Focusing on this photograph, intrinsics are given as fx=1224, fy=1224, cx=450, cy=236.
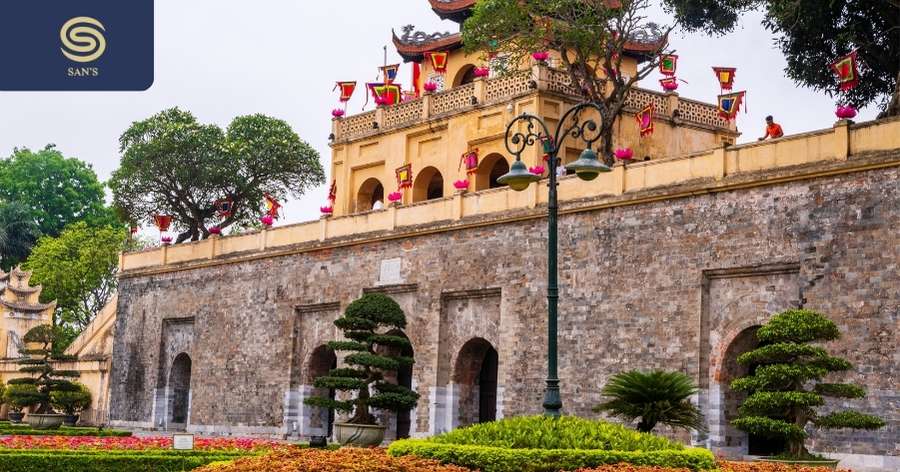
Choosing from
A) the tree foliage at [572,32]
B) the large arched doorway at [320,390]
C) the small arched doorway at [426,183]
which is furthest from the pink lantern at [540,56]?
the large arched doorway at [320,390]

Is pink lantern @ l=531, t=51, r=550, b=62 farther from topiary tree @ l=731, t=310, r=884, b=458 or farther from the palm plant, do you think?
topiary tree @ l=731, t=310, r=884, b=458

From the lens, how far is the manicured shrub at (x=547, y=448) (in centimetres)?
1279

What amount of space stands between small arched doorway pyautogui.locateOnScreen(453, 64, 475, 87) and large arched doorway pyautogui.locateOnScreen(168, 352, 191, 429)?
40.1 feet

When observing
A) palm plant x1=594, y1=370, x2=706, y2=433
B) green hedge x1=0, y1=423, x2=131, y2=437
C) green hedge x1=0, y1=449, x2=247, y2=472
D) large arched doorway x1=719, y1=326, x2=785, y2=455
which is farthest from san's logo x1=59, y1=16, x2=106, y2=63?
green hedge x1=0, y1=423, x2=131, y2=437

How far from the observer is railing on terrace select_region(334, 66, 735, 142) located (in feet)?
106

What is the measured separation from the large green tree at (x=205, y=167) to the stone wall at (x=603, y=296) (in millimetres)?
8603

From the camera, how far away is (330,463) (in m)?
11.9

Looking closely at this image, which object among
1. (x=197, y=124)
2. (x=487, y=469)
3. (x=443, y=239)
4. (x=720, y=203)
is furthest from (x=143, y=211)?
(x=487, y=469)

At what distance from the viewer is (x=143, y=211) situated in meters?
45.9

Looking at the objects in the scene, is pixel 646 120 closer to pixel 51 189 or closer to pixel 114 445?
pixel 114 445

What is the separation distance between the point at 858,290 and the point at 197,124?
95.0 ft

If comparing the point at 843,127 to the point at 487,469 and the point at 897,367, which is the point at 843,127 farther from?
the point at 487,469

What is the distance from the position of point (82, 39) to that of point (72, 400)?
23.4 meters

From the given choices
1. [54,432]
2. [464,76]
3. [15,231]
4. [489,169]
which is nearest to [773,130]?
[489,169]
